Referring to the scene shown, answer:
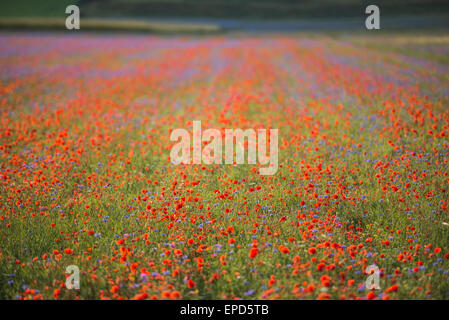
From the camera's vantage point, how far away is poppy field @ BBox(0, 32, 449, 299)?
382 centimetres

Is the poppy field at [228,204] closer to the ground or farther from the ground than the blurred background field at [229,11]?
closer to the ground

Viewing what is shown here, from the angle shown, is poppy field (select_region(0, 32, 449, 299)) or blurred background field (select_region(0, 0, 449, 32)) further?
blurred background field (select_region(0, 0, 449, 32))

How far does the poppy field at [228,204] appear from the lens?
3.82 m

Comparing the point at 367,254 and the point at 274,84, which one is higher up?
the point at 274,84

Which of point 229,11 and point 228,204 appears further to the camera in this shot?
point 229,11

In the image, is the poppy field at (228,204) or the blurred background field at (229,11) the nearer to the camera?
the poppy field at (228,204)

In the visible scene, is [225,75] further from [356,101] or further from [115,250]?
[115,250]

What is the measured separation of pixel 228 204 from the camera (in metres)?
5.42

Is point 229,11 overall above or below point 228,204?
above

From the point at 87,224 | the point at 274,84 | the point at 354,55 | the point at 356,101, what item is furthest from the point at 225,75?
the point at 87,224

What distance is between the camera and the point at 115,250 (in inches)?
169

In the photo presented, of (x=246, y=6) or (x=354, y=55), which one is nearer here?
(x=354, y=55)

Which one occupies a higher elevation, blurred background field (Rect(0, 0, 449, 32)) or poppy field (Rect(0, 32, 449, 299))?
blurred background field (Rect(0, 0, 449, 32))
